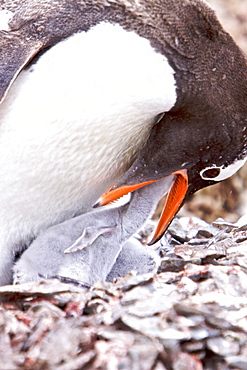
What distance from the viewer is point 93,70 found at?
39.7 inches

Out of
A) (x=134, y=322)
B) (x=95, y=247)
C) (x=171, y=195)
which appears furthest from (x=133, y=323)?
(x=171, y=195)

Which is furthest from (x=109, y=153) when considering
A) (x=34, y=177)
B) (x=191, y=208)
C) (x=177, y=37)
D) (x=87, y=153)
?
(x=191, y=208)

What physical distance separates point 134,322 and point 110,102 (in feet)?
1.51

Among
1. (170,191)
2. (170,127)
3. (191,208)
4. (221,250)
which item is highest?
(170,127)

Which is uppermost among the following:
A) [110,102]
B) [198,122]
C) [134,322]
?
[110,102]

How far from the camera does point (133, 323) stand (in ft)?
2.35

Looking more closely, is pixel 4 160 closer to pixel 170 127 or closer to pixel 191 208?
pixel 170 127

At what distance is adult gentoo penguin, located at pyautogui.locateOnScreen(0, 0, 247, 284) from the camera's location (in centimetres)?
101

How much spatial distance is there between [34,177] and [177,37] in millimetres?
392

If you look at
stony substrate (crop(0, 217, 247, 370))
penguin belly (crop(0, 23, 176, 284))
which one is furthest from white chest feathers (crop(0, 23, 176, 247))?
stony substrate (crop(0, 217, 247, 370))

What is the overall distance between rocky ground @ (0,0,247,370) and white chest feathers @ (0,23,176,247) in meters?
0.29

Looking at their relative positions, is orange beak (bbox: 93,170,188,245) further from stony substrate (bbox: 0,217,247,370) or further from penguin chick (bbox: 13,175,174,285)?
stony substrate (bbox: 0,217,247,370)

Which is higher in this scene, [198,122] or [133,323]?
[198,122]

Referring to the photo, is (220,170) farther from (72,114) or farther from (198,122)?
(72,114)
